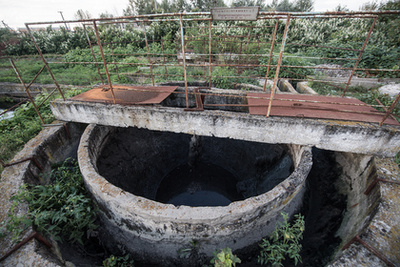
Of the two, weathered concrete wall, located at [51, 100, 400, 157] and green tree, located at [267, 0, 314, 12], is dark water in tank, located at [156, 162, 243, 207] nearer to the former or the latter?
weathered concrete wall, located at [51, 100, 400, 157]

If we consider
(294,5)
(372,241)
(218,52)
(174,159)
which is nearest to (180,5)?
(294,5)

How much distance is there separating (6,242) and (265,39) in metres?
15.4

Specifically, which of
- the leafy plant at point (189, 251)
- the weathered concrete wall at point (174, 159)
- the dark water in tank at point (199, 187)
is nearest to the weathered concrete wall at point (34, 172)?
the weathered concrete wall at point (174, 159)

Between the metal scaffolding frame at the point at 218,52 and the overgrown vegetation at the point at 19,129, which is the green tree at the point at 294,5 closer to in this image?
the metal scaffolding frame at the point at 218,52

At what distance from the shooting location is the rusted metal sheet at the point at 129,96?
155 inches

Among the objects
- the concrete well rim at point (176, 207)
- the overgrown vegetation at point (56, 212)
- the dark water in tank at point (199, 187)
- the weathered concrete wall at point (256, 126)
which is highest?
the weathered concrete wall at point (256, 126)

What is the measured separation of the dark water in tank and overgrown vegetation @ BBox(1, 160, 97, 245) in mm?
2848

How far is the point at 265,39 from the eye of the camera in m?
13.2

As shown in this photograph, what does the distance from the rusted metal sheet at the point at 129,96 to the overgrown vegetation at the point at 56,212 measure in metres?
1.72

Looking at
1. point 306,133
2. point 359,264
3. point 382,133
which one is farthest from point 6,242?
point 382,133

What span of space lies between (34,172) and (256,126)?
4.19 metres

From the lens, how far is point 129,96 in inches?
165

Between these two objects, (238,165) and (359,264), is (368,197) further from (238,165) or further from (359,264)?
(238,165)

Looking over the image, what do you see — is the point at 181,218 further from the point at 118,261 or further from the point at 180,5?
the point at 180,5
